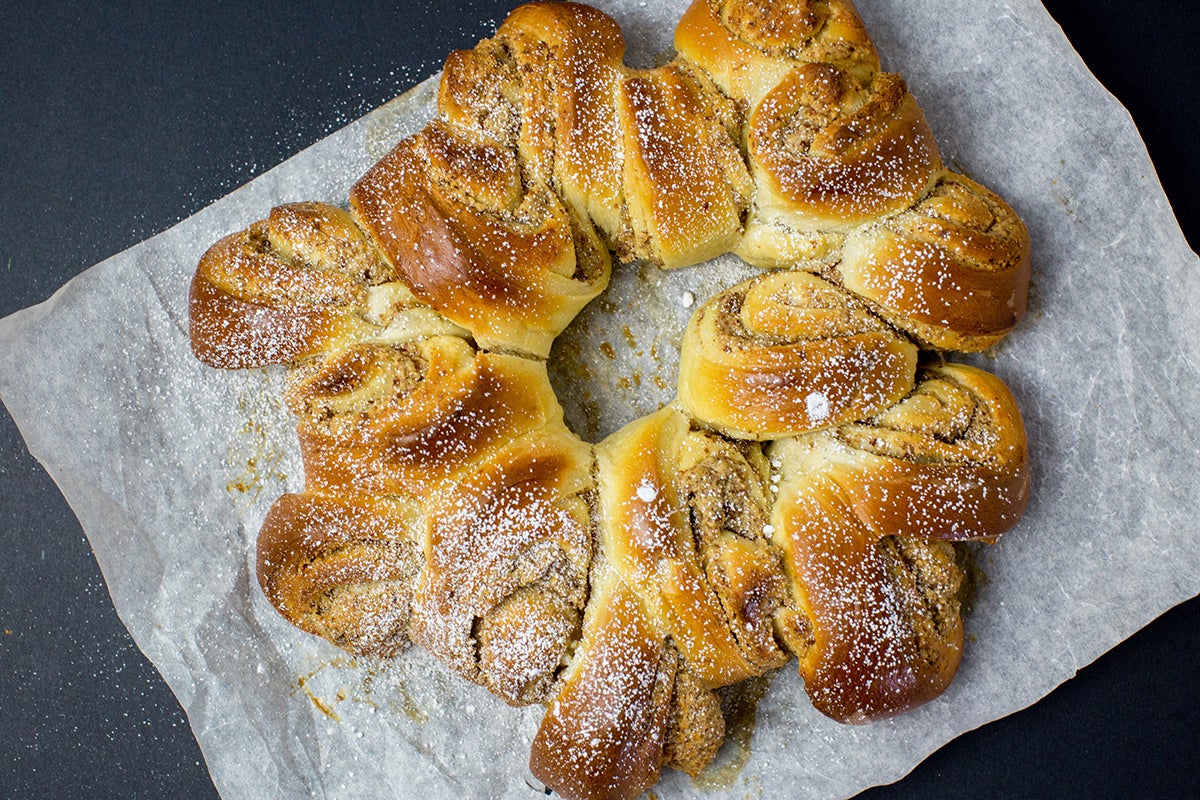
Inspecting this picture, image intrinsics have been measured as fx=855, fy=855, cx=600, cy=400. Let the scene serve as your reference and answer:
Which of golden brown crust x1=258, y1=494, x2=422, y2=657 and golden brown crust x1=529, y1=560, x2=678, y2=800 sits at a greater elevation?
golden brown crust x1=258, y1=494, x2=422, y2=657

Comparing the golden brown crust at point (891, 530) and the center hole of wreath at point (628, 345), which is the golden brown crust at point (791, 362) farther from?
the center hole of wreath at point (628, 345)

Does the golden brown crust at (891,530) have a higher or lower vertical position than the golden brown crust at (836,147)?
lower

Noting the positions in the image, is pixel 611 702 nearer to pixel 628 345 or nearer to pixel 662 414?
pixel 662 414

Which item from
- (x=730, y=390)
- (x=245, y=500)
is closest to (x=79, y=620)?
(x=245, y=500)

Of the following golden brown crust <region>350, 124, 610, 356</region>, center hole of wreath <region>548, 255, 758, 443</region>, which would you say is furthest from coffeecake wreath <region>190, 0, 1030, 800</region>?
center hole of wreath <region>548, 255, 758, 443</region>

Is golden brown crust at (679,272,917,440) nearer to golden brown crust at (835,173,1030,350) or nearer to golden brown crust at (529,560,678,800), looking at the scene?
golden brown crust at (835,173,1030,350)

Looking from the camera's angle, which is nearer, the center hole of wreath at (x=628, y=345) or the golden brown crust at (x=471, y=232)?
the golden brown crust at (x=471, y=232)

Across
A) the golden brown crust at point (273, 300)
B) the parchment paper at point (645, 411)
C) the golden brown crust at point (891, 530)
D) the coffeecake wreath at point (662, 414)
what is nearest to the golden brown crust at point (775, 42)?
the coffeecake wreath at point (662, 414)

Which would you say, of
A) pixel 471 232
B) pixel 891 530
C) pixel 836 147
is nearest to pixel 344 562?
pixel 471 232
